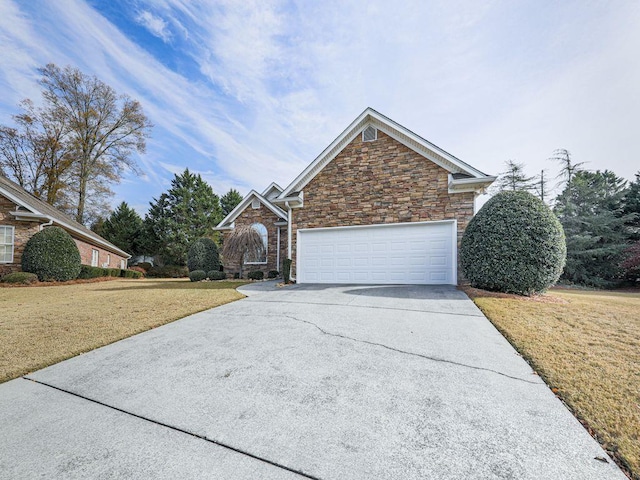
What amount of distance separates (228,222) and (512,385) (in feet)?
51.8

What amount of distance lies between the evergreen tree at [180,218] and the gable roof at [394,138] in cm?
2182

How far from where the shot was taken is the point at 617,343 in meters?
4.09

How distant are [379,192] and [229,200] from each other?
3082 cm

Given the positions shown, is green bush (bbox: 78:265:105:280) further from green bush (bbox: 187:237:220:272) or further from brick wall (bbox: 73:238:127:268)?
green bush (bbox: 187:237:220:272)

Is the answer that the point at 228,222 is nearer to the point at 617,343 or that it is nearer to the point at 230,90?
the point at 230,90

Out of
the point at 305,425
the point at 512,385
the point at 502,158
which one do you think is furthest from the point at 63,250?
the point at 502,158

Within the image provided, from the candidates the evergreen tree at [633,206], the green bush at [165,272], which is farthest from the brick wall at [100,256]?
the evergreen tree at [633,206]

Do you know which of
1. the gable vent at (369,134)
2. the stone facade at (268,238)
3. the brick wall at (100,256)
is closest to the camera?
the gable vent at (369,134)

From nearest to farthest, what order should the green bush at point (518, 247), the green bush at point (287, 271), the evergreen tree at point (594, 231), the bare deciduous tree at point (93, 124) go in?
the green bush at point (518, 247), the green bush at point (287, 271), the evergreen tree at point (594, 231), the bare deciduous tree at point (93, 124)

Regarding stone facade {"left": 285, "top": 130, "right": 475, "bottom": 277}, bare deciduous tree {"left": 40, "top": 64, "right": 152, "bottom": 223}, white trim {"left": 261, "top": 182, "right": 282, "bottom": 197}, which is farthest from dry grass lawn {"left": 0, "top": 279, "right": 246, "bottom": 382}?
bare deciduous tree {"left": 40, "top": 64, "right": 152, "bottom": 223}

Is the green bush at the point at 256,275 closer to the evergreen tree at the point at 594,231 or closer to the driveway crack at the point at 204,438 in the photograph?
the driveway crack at the point at 204,438

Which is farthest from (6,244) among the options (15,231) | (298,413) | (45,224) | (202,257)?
(298,413)

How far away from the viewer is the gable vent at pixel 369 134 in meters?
11.1

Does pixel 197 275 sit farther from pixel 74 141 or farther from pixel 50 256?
pixel 74 141
